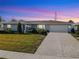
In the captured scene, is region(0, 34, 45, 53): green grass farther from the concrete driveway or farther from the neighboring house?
the neighboring house

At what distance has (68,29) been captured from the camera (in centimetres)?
4919

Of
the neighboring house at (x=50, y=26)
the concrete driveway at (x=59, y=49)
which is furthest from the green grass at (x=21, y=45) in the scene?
the neighboring house at (x=50, y=26)

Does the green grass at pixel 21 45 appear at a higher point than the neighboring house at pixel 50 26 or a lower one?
lower

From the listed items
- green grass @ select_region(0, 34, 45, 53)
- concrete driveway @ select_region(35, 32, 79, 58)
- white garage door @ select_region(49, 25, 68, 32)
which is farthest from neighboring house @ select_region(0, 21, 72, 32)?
concrete driveway @ select_region(35, 32, 79, 58)

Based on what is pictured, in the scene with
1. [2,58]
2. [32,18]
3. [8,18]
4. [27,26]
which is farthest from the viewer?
[8,18]

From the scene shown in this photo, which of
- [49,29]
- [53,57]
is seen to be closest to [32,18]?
[49,29]

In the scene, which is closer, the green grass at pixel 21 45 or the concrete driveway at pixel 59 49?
the concrete driveway at pixel 59 49

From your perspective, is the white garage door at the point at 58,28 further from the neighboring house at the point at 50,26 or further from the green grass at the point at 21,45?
the green grass at the point at 21,45

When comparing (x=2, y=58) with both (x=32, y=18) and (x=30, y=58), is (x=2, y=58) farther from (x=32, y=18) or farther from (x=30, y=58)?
(x=32, y=18)

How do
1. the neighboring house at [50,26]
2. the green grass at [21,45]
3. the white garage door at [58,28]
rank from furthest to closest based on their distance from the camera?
1. the white garage door at [58,28]
2. the neighboring house at [50,26]
3. the green grass at [21,45]

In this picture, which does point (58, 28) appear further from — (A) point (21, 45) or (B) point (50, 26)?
(A) point (21, 45)

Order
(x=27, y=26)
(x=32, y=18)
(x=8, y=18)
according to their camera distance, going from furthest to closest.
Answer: (x=8, y=18), (x=32, y=18), (x=27, y=26)

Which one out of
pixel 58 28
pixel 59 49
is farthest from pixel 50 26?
pixel 59 49

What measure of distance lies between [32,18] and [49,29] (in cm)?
1500
